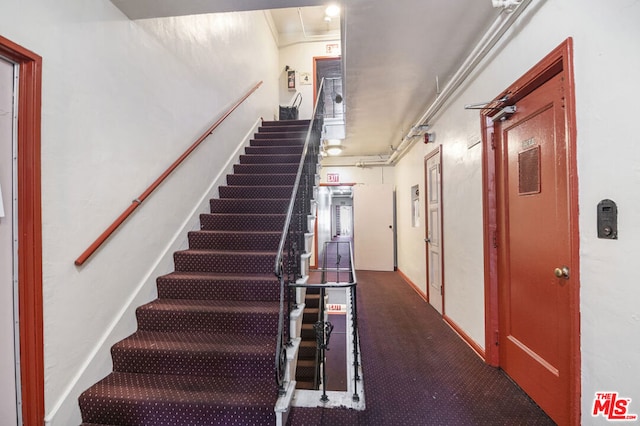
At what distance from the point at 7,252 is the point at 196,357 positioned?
1.11 m

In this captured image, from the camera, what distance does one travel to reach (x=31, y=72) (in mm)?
1289

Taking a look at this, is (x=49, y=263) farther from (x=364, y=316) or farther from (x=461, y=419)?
(x=364, y=316)

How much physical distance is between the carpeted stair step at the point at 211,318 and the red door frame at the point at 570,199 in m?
1.72

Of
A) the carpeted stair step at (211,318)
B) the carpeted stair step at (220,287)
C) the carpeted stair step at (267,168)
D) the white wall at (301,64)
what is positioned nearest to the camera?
the carpeted stair step at (211,318)

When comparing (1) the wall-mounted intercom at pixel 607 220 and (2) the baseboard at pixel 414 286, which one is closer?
(1) the wall-mounted intercom at pixel 607 220

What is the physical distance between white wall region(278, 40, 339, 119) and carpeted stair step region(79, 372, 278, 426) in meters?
5.99

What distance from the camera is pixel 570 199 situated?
133 cm

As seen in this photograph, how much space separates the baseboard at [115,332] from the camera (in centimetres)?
142

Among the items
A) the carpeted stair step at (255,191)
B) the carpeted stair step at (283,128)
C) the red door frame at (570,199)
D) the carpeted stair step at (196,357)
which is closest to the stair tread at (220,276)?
the carpeted stair step at (196,357)

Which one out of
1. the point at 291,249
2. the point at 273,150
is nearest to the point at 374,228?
the point at 273,150

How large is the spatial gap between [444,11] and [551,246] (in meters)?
1.72

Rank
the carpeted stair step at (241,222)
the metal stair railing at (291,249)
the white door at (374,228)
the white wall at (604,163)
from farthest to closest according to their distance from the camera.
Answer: the white door at (374,228) < the carpeted stair step at (241,222) < the metal stair railing at (291,249) < the white wall at (604,163)

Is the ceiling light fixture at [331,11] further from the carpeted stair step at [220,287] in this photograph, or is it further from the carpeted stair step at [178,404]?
the carpeted stair step at [178,404]

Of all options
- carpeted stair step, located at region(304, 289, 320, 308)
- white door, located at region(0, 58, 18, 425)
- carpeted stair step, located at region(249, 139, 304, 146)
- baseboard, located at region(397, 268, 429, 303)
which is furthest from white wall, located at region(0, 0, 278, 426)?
baseboard, located at region(397, 268, 429, 303)
